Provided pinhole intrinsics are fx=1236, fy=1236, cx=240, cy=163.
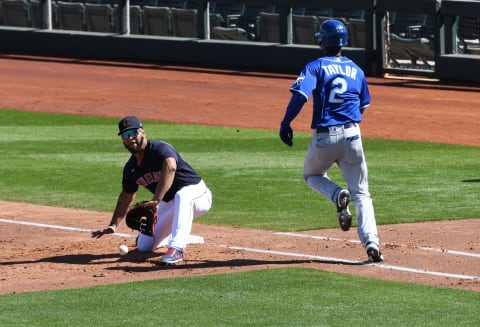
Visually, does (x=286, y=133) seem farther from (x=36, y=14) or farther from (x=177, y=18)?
(x=36, y=14)

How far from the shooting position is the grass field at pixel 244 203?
8102 millimetres

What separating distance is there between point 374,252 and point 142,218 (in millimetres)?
1977

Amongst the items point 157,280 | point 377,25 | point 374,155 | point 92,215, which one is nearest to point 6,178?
point 92,215

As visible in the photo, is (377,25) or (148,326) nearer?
(148,326)

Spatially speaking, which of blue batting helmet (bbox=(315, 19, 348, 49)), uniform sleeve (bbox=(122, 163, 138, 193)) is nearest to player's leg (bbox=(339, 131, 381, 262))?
blue batting helmet (bbox=(315, 19, 348, 49))

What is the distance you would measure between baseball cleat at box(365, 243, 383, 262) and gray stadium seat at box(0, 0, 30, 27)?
24.7 metres

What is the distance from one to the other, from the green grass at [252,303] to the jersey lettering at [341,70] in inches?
63.7

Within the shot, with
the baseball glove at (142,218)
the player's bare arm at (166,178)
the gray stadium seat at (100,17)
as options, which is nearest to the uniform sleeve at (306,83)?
the player's bare arm at (166,178)

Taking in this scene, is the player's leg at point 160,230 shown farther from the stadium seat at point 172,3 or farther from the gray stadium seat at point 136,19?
the gray stadium seat at point 136,19

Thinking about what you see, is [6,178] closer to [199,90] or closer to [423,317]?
[423,317]

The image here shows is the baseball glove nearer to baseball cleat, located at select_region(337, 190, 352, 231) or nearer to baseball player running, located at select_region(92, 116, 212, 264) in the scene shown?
baseball player running, located at select_region(92, 116, 212, 264)

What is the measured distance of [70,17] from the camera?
32.4 meters

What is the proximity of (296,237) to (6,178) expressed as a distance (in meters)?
5.30

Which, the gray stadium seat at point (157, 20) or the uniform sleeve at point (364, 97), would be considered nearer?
the uniform sleeve at point (364, 97)
